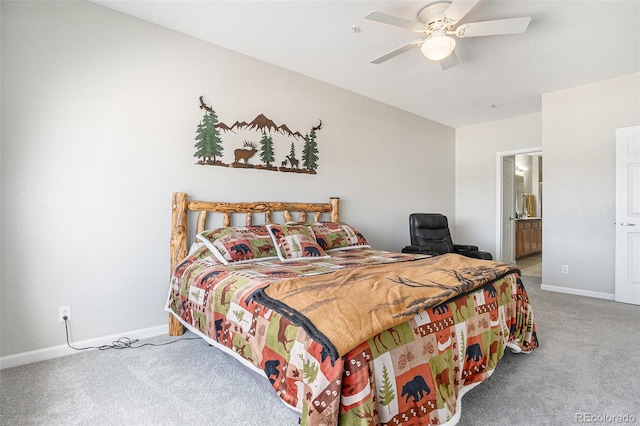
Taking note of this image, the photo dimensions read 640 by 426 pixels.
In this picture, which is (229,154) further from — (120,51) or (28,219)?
(28,219)

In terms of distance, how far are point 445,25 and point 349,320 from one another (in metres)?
A: 2.28

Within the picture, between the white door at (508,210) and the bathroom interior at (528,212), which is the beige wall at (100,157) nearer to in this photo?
the white door at (508,210)

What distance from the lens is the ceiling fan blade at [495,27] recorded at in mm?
2211

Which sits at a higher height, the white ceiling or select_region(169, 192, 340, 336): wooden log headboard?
the white ceiling

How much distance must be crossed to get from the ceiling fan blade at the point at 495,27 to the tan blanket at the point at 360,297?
1.66m

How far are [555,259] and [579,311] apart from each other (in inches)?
40.8

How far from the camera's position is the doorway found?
532cm

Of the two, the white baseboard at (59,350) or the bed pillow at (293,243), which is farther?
the bed pillow at (293,243)

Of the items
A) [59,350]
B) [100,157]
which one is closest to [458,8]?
[100,157]

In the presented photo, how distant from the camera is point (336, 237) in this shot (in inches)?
131

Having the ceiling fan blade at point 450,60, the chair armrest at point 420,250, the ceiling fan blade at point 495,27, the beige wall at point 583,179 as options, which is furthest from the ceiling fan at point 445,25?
the beige wall at point 583,179

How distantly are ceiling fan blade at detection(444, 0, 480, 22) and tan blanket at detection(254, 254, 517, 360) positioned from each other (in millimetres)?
1680

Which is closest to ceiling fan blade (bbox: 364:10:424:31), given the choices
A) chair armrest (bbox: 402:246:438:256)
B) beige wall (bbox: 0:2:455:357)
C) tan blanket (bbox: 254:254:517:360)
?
beige wall (bbox: 0:2:455:357)

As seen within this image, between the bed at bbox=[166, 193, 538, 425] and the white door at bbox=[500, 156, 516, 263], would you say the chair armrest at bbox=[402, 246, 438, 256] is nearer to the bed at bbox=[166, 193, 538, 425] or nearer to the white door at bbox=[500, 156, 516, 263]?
the bed at bbox=[166, 193, 538, 425]
